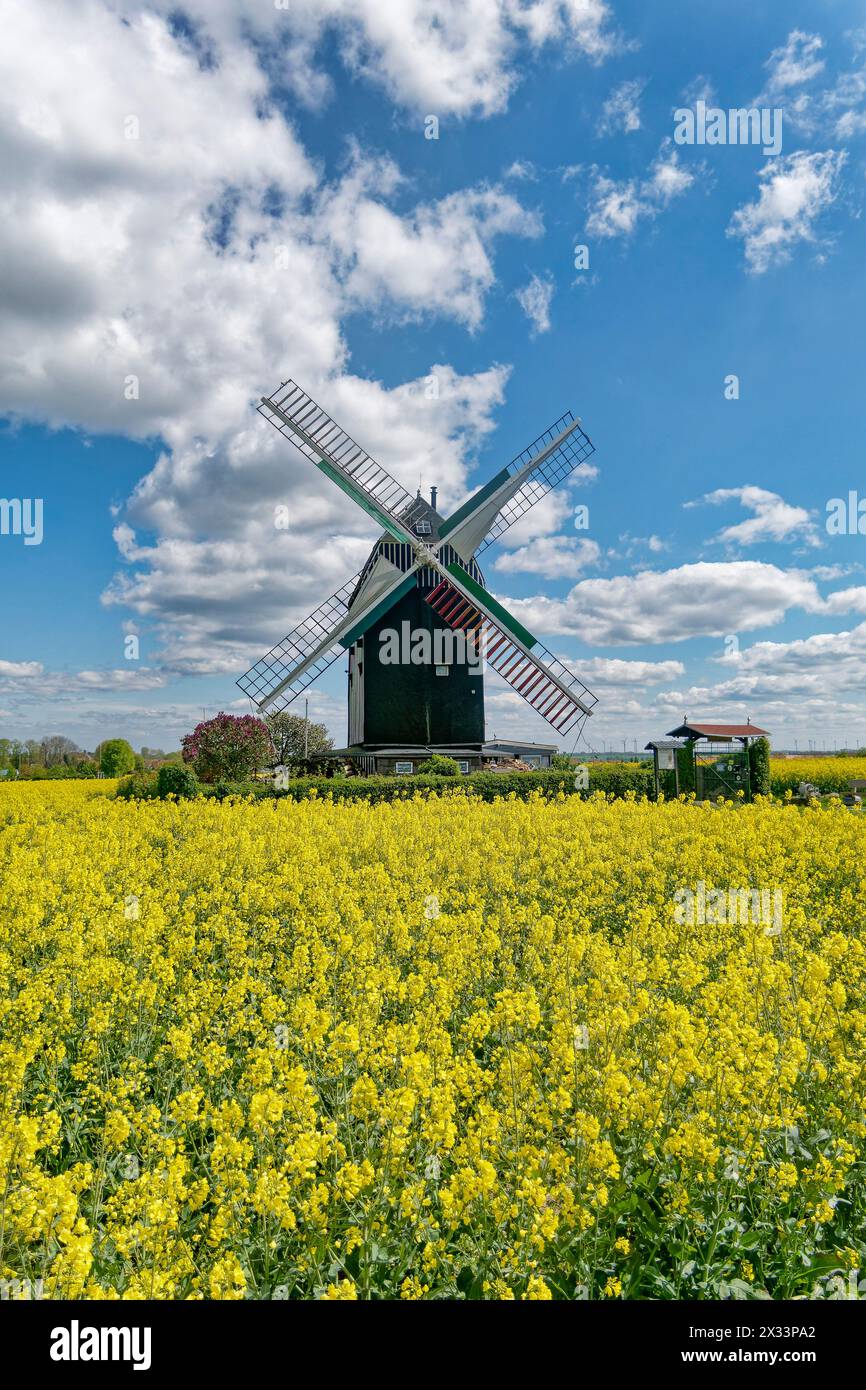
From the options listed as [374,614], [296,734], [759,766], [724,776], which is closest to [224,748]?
[374,614]

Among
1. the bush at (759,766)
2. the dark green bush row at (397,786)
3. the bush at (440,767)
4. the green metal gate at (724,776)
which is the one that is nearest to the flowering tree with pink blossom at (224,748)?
the dark green bush row at (397,786)

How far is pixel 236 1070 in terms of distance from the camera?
496cm

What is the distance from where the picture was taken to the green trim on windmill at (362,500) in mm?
24828

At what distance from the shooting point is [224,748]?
24.2 metres

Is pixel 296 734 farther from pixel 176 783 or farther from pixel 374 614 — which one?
pixel 176 783

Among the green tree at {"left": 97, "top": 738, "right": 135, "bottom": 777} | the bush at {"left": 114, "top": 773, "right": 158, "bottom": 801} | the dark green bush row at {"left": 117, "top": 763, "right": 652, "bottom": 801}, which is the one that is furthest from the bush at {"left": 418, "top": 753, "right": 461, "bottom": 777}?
the green tree at {"left": 97, "top": 738, "right": 135, "bottom": 777}

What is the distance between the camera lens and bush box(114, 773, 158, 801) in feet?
64.2

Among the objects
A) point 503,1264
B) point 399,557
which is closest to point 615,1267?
point 503,1264

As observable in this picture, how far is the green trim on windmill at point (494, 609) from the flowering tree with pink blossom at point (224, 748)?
7751 mm

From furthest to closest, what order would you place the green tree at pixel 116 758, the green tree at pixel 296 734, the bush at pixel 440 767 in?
the green tree at pixel 296 734, the green tree at pixel 116 758, the bush at pixel 440 767

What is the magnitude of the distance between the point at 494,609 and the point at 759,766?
9105 mm

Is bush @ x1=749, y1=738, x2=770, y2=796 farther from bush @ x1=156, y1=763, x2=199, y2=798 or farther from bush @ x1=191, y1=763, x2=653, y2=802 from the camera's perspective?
bush @ x1=156, y1=763, x2=199, y2=798

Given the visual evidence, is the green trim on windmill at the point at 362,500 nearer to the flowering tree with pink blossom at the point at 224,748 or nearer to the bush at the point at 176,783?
the flowering tree with pink blossom at the point at 224,748
